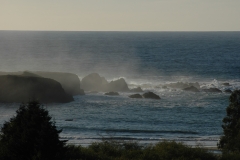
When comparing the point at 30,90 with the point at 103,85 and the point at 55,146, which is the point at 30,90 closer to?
the point at 103,85

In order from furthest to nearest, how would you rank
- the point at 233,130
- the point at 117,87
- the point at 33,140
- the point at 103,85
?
the point at 103,85 < the point at 117,87 < the point at 233,130 < the point at 33,140

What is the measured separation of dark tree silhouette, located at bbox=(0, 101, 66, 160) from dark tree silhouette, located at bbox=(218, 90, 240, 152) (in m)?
11.9

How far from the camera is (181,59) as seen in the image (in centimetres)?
13762

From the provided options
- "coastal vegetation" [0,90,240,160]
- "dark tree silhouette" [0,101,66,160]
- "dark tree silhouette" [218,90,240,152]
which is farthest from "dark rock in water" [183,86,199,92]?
Result: "dark tree silhouette" [0,101,66,160]

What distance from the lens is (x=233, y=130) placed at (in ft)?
94.6

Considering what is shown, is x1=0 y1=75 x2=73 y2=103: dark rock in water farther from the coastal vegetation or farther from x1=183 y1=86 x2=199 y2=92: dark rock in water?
the coastal vegetation

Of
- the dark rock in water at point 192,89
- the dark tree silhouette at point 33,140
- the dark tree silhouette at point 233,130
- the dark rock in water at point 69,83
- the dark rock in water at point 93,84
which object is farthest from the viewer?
the dark rock in water at point 192,89

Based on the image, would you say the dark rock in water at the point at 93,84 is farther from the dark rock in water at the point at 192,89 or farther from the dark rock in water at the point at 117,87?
the dark rock in water at the point at 192,89

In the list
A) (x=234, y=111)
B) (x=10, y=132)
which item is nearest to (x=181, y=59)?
(x=234, y=111)

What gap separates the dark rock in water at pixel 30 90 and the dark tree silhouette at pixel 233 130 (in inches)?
1321

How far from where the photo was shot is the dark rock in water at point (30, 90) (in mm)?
58812

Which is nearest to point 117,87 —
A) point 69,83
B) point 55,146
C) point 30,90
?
point 69,83

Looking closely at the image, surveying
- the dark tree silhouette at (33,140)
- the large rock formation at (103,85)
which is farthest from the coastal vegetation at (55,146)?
the large rock formation at (103,85)

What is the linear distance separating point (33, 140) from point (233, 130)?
14.0m
